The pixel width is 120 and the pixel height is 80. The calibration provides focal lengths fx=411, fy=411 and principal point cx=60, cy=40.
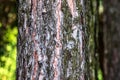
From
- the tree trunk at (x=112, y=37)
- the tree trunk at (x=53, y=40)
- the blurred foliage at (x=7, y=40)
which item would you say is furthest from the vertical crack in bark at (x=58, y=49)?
the tree trunk at (x=112, y=37)

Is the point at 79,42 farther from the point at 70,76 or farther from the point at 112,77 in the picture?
the point at 112,77

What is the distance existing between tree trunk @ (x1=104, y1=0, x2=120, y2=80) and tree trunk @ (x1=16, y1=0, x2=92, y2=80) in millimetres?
3597

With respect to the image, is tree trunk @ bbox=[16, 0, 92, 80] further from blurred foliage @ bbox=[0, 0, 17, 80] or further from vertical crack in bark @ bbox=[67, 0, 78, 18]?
blurred foliage @ bbox=[0, 0, 17, 80]

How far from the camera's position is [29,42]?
2.46 m

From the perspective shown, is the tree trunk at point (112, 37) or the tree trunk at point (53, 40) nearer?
the tree trunk at point (53, 40)

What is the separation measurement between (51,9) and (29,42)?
239mm

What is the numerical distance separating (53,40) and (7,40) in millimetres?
2688

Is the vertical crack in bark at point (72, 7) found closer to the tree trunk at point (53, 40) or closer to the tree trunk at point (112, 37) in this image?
the tree trunk at point (53, 40)

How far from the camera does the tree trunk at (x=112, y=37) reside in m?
6.04

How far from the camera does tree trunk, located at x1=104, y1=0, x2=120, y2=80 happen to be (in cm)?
604

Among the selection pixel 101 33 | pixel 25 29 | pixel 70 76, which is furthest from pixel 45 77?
pixel 101 33

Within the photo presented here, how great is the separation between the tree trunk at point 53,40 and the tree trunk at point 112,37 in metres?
3.60

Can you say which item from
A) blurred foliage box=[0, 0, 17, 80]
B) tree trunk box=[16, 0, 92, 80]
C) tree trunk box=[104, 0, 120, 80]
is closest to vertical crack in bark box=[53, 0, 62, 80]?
tree trunk box=[16, 0, 92, 80]

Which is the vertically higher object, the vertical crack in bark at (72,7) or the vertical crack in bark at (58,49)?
the vertical crack in bark at (72,7)
